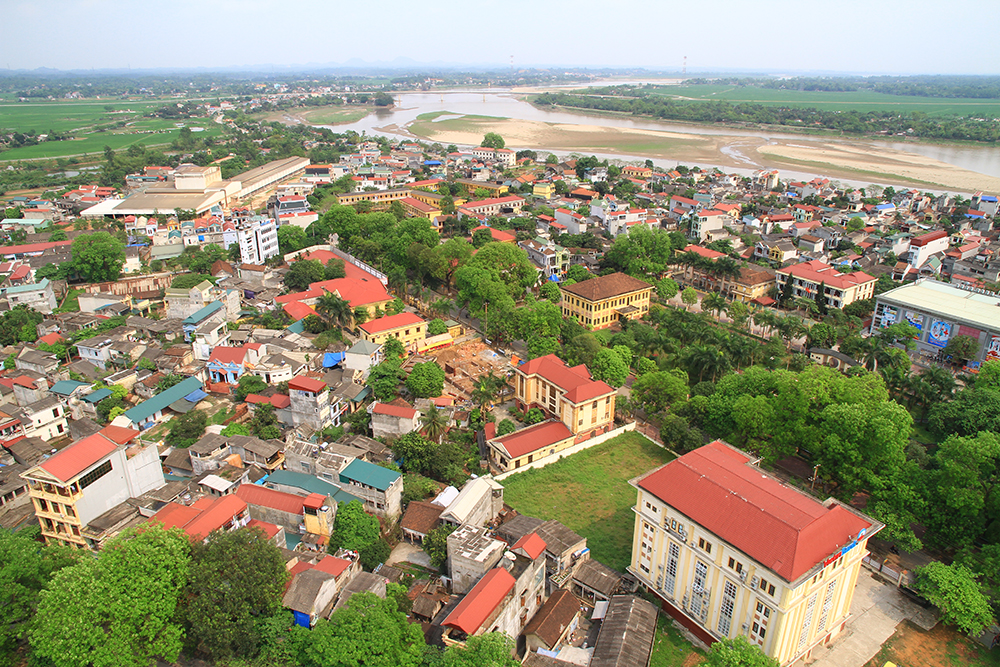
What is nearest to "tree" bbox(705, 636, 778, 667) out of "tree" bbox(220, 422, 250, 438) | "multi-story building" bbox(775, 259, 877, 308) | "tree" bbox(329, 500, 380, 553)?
"tree" bbox(329, 500, 380, 553)

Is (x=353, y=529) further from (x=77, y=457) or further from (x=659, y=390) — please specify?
(x=659, y=390)

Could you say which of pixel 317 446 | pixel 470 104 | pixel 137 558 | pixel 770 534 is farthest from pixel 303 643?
pixel 470 104

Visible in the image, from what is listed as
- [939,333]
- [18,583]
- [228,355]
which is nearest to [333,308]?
[228,355]

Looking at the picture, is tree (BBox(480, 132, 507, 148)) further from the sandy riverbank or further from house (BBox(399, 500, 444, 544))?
house (BBox(399, 500, 444, 544))

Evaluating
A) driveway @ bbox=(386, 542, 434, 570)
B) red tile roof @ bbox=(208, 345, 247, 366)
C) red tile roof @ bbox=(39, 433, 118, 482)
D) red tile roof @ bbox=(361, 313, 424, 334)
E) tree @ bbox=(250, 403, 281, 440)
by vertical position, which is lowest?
driveway @ bbox=(386, 542, 434, 570)

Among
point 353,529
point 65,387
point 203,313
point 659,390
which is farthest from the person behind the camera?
point 203,313

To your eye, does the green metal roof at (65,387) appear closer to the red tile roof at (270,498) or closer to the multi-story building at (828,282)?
the red tile roof at (270,498)

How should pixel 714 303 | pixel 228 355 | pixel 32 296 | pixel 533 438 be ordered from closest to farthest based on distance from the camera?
pixel 533 438 < pixel 228 355 < pixel 32 296 < pixel 714 303
